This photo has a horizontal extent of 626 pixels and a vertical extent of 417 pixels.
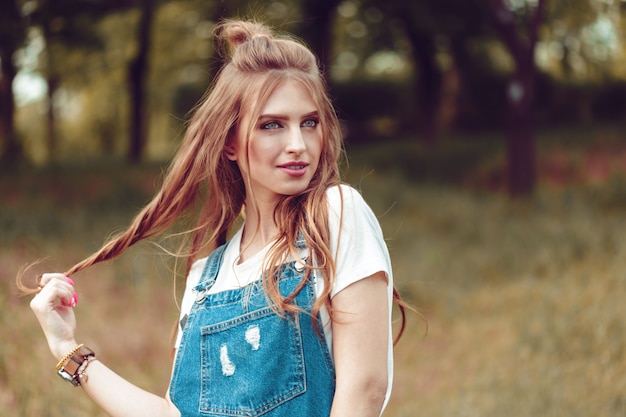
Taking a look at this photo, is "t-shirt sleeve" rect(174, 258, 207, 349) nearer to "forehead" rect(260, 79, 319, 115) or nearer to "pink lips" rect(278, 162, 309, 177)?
"pink lips" rect(278, 162, 309, 177)

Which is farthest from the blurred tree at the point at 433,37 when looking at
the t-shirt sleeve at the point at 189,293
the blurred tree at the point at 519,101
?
the t-shirt sleeve at the point at 189,293

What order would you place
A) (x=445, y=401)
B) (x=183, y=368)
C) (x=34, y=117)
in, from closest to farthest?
(x=183, y=368), (x=445, y=401), (x=34, y=117)

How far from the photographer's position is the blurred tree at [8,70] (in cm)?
1020

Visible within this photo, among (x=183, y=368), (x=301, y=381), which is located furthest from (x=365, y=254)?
(x=183, y=368)

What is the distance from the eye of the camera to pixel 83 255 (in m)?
7.43

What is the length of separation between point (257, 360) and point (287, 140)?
574 mm

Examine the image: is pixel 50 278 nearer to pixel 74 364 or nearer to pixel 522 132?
pixel 74 364

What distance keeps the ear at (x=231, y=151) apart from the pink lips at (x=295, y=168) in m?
0.24

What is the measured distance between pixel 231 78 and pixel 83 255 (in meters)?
5.77

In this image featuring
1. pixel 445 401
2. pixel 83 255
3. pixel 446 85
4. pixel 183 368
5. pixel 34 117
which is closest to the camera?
pixel 183 368

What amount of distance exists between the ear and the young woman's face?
0.14 metres

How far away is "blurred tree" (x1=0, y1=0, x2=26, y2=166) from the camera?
10.2m

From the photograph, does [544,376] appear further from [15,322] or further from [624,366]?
[15,322]

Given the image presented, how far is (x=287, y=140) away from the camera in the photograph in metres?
1.97
